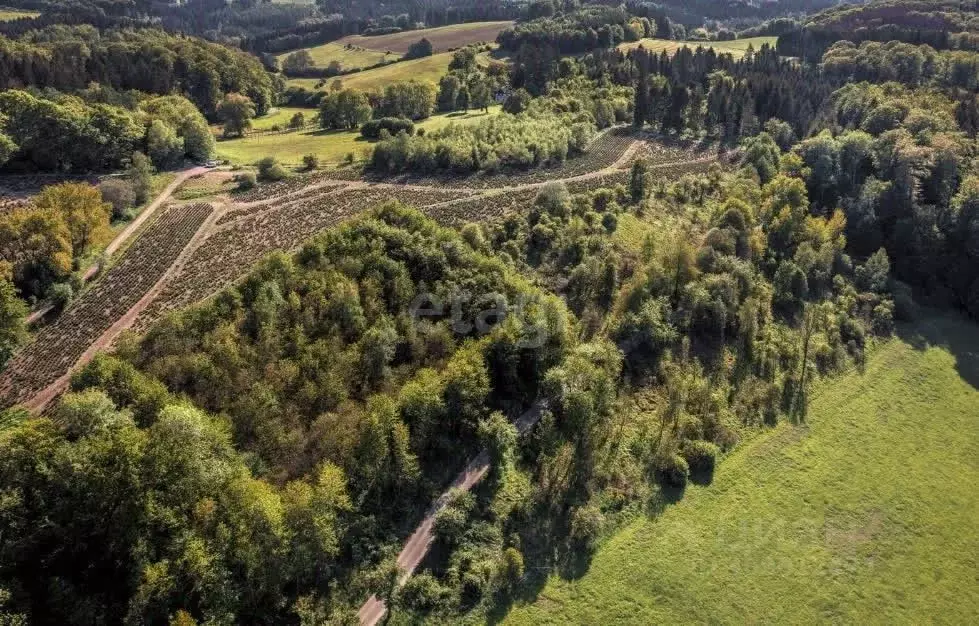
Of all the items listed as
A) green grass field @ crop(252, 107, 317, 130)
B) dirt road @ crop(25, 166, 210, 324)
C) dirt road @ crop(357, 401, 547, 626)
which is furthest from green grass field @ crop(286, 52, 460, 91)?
dirt road @ crop(357, 401, 547, 626)

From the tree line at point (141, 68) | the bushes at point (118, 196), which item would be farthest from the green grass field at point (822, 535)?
the tree line at point (141, 68)

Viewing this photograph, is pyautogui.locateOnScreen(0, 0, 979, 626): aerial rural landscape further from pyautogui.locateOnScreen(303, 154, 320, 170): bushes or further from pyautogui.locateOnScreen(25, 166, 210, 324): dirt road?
pyautogui.locateOnScreen(303, 154, 320, 170): bushes

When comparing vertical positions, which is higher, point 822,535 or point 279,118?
point 279,118

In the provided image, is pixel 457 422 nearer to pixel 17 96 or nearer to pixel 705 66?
pixel 17 96

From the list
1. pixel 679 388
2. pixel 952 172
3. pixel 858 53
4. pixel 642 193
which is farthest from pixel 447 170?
pixel 858 53

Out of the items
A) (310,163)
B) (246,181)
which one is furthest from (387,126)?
(246,181)

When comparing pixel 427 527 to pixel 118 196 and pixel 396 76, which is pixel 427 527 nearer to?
pixel 118 196
